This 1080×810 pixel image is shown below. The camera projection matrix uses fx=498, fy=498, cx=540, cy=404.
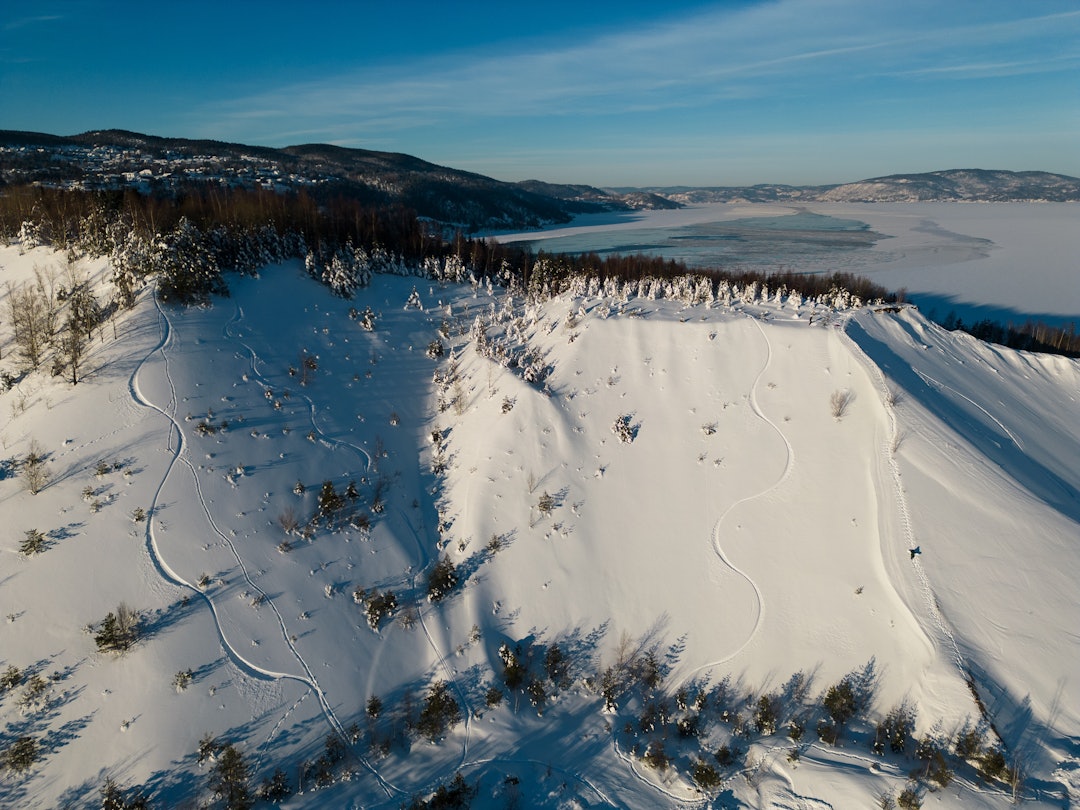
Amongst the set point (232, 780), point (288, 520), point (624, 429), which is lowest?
point (232, 780)

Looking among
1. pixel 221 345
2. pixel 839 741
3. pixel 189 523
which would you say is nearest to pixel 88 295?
pixel 221 345

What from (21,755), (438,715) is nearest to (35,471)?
(21,755)

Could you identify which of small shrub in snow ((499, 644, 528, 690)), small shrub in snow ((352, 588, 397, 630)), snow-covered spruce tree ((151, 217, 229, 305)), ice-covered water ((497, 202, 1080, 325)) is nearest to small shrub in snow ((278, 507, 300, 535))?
small shrub in snow ((352, 588, 397, 630))

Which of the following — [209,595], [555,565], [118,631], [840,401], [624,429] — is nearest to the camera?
[118,631]

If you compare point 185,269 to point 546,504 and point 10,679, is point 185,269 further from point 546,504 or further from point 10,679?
point 546,504

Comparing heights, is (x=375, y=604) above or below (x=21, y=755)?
above

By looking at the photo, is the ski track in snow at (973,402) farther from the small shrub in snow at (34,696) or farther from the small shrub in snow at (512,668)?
the small shrub in snow at (34,696)

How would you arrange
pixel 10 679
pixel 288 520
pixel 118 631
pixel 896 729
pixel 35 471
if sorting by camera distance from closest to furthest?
pixel 10 679, pixel 896 729, pixel 118 631, pixel 35 471, pixel 288 520

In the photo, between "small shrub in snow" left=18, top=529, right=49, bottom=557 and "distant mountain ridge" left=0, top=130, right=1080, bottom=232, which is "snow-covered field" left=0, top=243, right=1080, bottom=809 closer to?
"small shrub in snow" left=18, top=529, right=49, bottom=557

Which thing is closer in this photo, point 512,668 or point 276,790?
point 276,790
